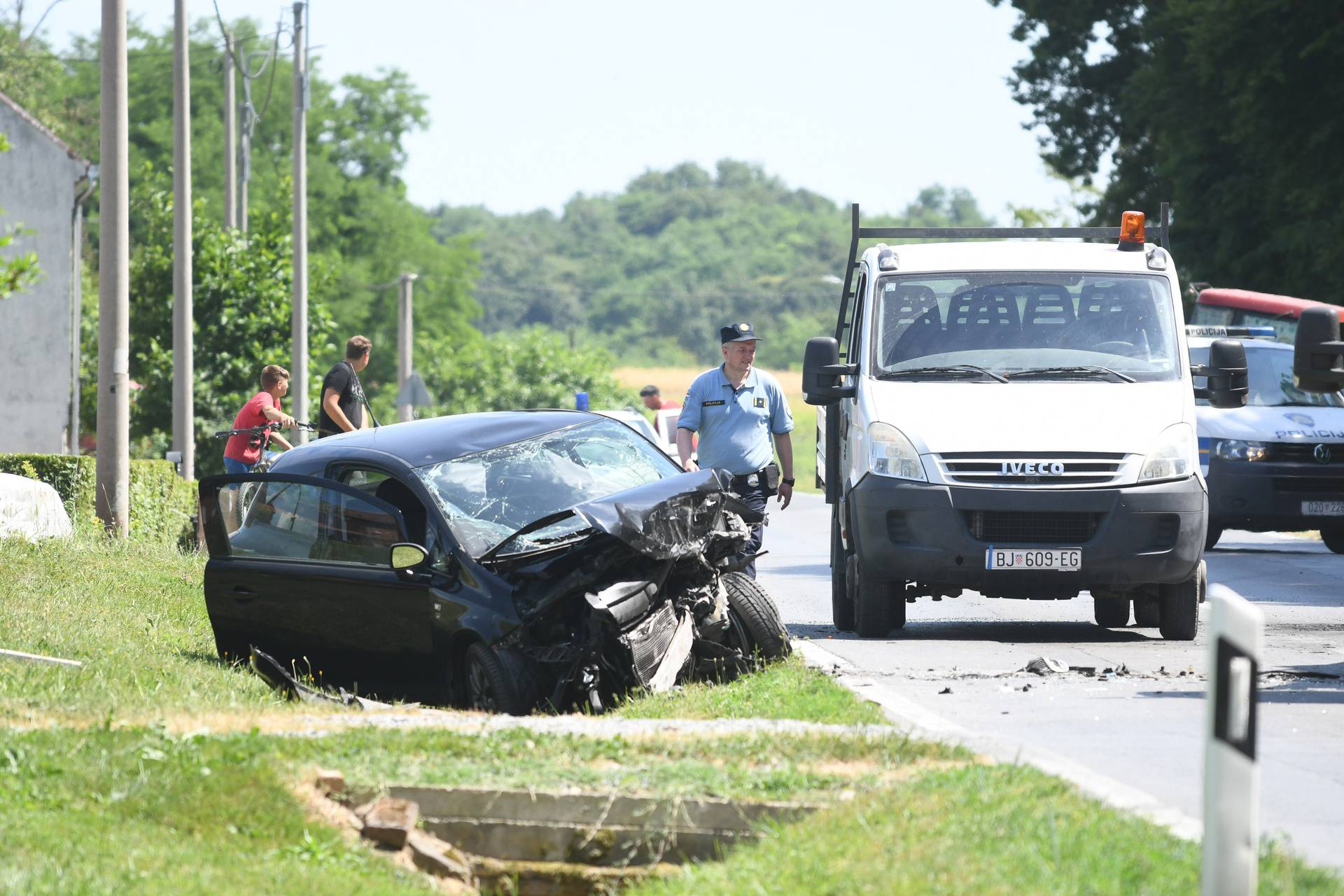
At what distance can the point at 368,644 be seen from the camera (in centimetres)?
967

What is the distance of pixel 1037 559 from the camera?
37.2ft

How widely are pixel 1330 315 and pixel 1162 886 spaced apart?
5.23 m

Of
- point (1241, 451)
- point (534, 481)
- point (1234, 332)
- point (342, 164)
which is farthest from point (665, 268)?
point (534, 481)

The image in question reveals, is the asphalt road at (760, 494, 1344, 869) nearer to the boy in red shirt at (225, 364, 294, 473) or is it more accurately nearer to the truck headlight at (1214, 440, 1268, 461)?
the truck headlight at (1214, 440, 1268, 461)

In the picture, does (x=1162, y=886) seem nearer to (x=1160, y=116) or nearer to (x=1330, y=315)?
(x=1330, y=315)

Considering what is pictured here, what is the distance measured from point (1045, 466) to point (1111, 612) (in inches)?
85.2

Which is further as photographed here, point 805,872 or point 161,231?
point 161,231

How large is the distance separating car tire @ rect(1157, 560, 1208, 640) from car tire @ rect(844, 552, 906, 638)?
157 centimetres

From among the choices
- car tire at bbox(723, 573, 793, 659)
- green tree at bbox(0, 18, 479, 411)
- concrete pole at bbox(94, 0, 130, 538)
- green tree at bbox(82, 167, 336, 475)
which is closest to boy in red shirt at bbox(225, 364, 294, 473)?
concrete pole at bbox(94, 0, 130, 538)

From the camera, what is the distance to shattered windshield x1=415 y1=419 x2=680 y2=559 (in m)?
9.50

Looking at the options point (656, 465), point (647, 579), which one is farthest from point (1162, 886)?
point (656, 465)

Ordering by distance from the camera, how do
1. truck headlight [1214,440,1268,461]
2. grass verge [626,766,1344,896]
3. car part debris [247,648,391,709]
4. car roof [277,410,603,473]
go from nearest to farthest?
grass verge [626,766,1344,896], car part debris [247,648,391,709], car roof [277,410,603,473], truck headlight [1214,440,1268,461]

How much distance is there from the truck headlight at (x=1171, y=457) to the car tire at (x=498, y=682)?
4298 millimetres

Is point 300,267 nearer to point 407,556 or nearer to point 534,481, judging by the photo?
point 534,481
